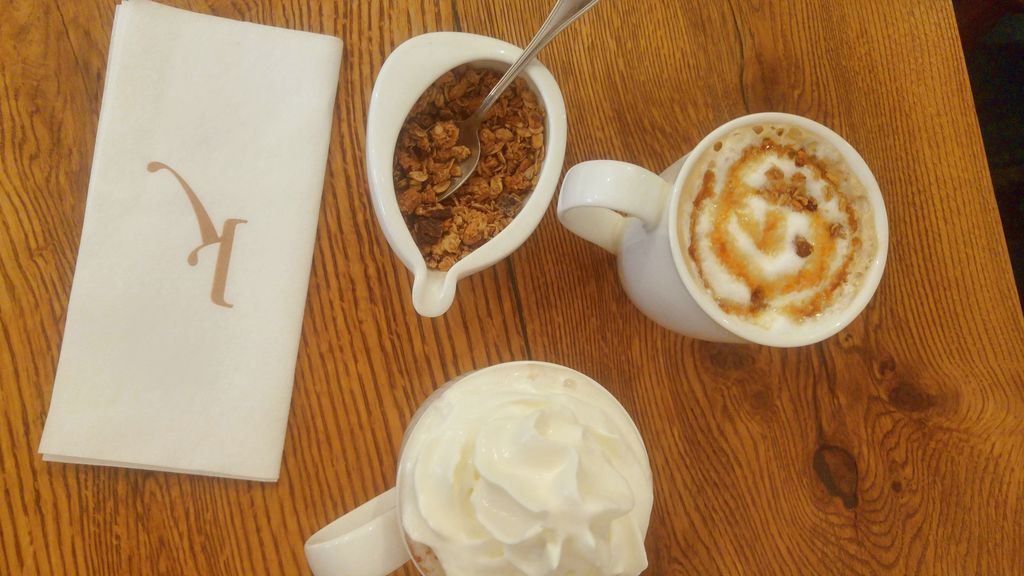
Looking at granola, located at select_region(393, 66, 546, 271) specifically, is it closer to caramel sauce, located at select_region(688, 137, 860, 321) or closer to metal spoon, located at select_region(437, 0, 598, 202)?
metal spoon, located at select_region(437, 0, 598, 202)

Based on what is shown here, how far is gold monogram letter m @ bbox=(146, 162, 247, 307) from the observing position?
0.59m

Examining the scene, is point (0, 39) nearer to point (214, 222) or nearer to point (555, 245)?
point (214, 222)

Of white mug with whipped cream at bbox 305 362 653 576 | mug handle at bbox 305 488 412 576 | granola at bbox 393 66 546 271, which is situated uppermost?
granola at bbox 393 66 546 271

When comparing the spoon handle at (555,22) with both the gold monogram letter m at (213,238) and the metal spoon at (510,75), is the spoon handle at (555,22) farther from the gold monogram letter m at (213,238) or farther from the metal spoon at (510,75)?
the gold monogram letter m at (213,238)

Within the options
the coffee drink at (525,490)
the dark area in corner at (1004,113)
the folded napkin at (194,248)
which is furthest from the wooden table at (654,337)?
the dark area in corner at (1004,113)

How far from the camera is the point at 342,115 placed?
0.63 metres

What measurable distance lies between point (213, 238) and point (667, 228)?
0.38m

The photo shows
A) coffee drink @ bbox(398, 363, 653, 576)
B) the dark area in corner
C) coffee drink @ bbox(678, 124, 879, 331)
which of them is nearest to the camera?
coffee drink @ bbox(398, 363, 653, 576)

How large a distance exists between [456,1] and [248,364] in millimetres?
386

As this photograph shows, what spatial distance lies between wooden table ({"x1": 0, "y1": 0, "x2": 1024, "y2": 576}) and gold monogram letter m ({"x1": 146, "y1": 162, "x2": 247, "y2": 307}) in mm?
73

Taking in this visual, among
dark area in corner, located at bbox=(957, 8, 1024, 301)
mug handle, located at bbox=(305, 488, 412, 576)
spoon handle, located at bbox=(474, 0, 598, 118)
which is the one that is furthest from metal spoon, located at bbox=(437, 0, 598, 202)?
dark area in corner, located at bbox=(957, 8, 1024, 301)

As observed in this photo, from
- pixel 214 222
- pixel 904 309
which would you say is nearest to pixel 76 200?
pixel 214 222

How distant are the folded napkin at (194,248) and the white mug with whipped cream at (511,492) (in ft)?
0.47

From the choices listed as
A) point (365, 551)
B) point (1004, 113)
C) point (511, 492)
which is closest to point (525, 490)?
point (511, 492)
